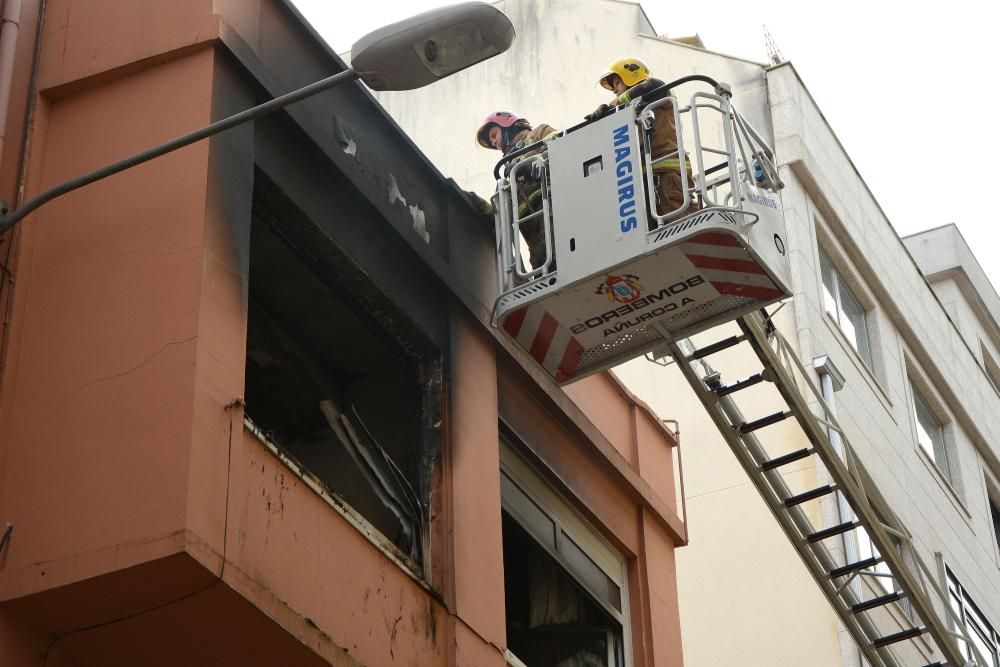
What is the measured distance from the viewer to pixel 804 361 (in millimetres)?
21234

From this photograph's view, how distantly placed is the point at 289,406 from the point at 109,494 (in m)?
4.12

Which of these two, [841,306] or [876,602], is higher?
[841,306]

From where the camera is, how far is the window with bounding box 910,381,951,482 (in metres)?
26.4

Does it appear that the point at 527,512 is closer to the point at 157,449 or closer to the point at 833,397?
the point at 157,449

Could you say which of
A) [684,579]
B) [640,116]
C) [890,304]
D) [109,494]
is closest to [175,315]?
[109,494]

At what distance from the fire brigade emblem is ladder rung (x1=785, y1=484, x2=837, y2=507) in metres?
3.63

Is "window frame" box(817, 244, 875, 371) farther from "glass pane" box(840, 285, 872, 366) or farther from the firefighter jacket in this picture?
the firefighter jacket

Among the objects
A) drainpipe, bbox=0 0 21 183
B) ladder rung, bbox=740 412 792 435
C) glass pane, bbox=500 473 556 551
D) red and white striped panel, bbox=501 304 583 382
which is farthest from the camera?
ladder rung, bbox=740 412 792 435

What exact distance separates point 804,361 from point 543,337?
9750 mm

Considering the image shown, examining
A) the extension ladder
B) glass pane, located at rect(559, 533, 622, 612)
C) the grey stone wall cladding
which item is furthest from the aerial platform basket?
the grey stone wall cladding

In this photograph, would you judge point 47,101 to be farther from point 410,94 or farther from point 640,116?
point 410,94

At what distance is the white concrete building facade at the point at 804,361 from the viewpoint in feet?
69.8

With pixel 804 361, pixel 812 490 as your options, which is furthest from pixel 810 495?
pixel 804 361

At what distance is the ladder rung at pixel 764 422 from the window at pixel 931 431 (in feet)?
40.0
